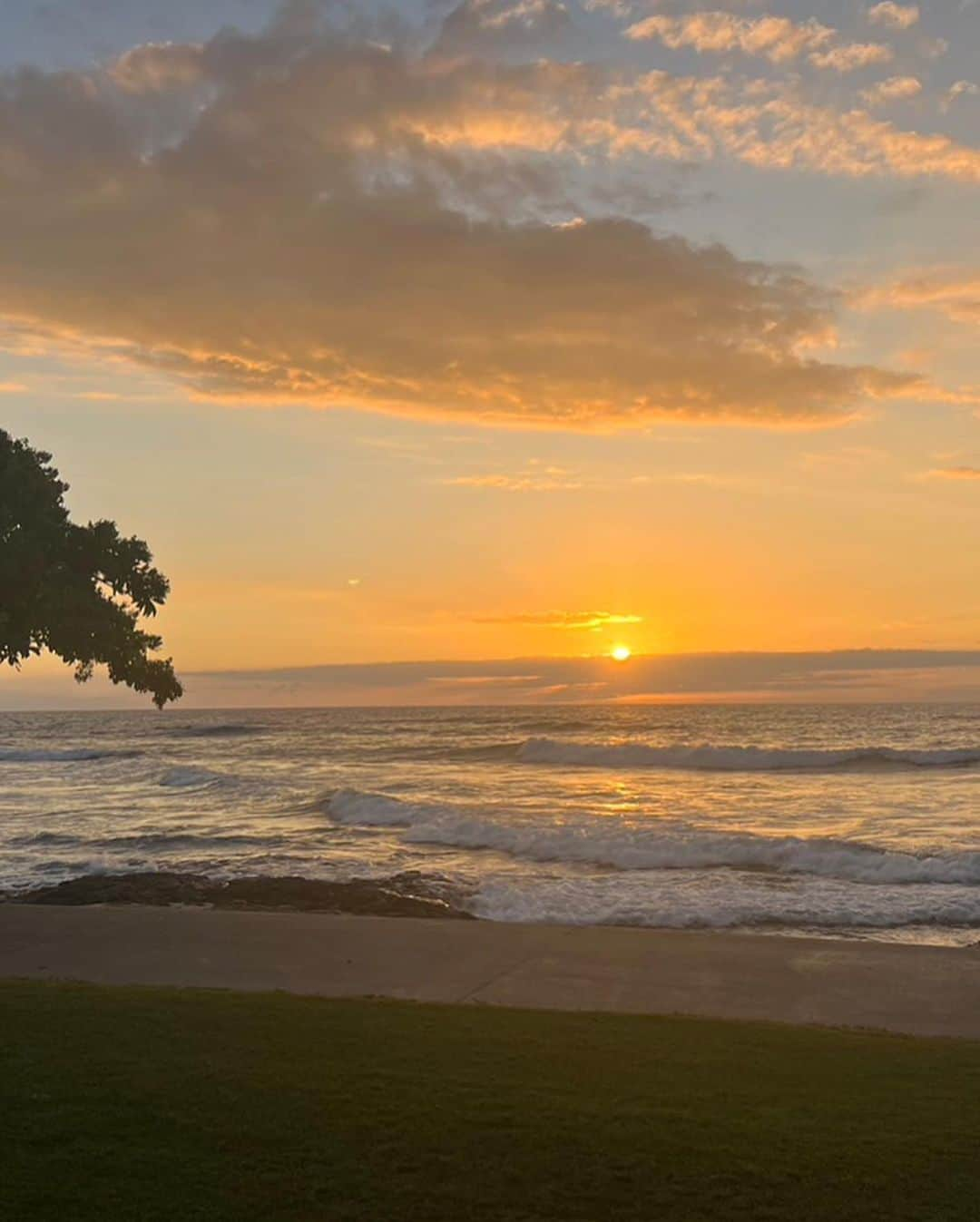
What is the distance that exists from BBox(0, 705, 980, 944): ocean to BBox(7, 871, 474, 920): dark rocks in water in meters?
0.95

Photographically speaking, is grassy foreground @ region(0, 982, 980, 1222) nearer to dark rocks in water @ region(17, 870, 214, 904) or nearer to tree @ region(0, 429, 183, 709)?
tree @ region(0, 429, 183, 709)

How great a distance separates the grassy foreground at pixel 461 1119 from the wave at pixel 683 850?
1441 cm

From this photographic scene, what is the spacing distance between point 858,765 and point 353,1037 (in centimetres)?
5149

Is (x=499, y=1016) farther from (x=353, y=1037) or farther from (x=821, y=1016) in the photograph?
(x=821, y=1016)

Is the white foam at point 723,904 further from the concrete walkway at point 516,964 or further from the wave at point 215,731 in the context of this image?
the wave at point 215,731

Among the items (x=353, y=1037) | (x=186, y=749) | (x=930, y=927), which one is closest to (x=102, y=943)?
(x=353, y=1037)

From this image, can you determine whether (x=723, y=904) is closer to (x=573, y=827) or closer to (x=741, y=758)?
(x=573, y=827)

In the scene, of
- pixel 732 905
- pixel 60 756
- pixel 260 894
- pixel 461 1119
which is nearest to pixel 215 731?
pixel 60 756

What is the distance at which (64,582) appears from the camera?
1153cm

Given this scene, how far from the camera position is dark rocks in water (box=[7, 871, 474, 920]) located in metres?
18.6

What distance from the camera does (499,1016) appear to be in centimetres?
993

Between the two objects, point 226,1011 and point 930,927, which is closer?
point 226,1011

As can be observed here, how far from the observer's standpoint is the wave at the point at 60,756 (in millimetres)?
69875

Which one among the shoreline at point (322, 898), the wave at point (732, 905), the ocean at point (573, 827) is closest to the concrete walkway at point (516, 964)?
the shoreline at point (322, 898)
